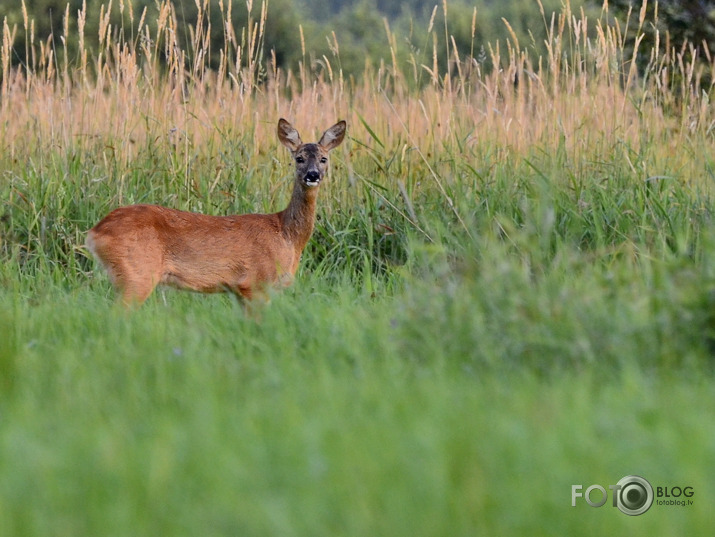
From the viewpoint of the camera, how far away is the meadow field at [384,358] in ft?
7.69

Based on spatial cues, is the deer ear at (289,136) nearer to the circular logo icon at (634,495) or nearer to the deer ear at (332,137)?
the deer ear at (332,137)

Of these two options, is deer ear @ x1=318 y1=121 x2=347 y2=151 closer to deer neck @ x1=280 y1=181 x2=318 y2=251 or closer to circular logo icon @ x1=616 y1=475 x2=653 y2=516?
deer neck @ x1=280 y1=181 x2=318 y2=251

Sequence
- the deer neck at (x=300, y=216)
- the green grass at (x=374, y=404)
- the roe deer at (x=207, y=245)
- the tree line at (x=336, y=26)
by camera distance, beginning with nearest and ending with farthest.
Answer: the green grass at (x=374, y=404) → the roe deer at (x=207, y=245) → the deer neck at (x=300, y=216) → the tree line at (x=336, y=26)

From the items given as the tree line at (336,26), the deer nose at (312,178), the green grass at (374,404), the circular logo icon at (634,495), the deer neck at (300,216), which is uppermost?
the circular logo icon at (634,495)

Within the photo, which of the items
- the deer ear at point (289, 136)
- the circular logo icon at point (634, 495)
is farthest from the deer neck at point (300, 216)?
the circular logo icon at point (634, 495)

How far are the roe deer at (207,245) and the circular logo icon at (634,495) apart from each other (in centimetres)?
292

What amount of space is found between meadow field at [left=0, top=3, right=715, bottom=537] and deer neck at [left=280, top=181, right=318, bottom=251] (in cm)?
26

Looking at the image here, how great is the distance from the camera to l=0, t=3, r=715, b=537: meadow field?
234 cm

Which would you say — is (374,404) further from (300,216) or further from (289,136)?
(289,136)

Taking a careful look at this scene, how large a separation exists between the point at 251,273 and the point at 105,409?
2683 mm

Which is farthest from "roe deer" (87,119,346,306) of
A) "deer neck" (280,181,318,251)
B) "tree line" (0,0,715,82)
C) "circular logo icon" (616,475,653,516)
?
"circular logo icon" (616,475,653,516)

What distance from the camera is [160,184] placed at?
693cm

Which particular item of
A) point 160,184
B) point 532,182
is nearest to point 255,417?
point 532,182

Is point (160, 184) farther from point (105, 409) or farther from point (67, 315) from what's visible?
point (105, 409)
